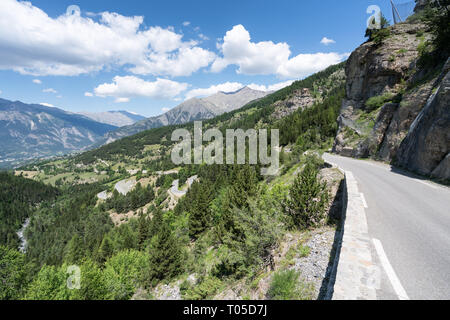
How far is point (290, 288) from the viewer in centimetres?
686

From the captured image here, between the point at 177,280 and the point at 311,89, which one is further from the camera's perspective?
the point at 311,89

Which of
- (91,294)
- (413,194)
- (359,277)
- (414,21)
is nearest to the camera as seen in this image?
(359,277)

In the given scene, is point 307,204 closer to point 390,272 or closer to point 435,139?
point 390,272

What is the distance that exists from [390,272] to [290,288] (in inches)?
126

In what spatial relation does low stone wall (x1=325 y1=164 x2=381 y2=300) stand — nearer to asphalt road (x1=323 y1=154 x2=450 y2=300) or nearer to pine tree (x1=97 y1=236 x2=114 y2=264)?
asphalt road (x1=323 y1=154 x2=450 y2=300)

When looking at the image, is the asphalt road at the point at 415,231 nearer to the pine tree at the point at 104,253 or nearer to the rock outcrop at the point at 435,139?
the rock outcrop at the point at 435,139

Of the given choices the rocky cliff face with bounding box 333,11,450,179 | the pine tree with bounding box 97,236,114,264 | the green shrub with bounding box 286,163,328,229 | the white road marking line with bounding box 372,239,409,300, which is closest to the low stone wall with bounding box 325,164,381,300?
the white road marking line with bounding box 372,239,409,300

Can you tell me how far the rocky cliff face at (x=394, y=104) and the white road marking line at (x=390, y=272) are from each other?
12.0 m

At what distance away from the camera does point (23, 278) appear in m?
37.6

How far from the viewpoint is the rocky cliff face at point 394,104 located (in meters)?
14.9

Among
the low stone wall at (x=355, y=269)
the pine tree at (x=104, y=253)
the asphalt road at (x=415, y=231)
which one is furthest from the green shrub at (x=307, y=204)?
the pine tree at (x=104, y=253)

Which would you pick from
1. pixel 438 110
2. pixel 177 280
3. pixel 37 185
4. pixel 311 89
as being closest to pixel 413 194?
pixel 438 110
